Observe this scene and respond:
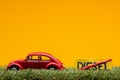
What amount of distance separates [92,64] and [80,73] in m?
0.13

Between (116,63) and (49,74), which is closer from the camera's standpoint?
(49,74)

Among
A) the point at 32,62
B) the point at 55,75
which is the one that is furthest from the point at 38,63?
the point at 55,75

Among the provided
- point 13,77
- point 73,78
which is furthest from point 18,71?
point 73,78

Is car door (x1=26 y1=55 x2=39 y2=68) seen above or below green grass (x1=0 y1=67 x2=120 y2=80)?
above

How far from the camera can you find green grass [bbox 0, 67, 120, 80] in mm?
3354

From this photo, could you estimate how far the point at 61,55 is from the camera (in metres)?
4.22

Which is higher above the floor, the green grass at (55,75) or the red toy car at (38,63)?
the red toy car at (38,63)

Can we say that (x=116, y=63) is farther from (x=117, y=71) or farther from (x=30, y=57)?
(x=30, y=57)

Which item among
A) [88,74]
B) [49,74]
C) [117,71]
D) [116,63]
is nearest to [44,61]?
[49,74]

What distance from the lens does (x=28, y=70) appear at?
11.1 ft

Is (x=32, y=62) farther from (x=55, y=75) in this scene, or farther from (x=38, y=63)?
(x=55, y=75)

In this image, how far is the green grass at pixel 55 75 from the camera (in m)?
3.35

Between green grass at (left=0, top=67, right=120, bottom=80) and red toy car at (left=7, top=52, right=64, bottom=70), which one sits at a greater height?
red toy car at (left=7, top=52, right=64, bottom=70)

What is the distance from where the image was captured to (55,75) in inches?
132
